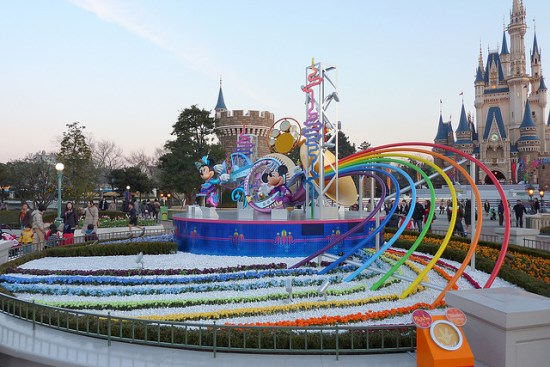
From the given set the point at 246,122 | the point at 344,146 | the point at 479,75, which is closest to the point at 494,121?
the point at 479,75

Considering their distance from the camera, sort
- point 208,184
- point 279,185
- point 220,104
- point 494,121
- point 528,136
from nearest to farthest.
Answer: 1. point 279,185
2. point 208,184
3. point 220,104
4. point 528,136
5. point 494,121

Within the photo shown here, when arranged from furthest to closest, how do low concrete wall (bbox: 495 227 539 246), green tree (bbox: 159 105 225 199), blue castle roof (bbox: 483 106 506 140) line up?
blue castle roof (bbox: 483 106 506 140)
green tree (bbox: 159 105 225 199)
low concrete wall (bbox: 495 227 539 246)

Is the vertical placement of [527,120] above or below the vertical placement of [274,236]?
above

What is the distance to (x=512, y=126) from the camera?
270 feet

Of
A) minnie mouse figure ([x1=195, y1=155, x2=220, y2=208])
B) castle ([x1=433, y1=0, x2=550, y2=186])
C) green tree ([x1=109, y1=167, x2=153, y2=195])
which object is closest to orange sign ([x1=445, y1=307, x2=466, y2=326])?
minnie mouse figure ([x1=195, y1=155, x2=220, y2=208])

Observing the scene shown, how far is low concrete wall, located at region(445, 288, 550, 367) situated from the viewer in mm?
5027

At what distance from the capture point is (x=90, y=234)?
58.4ft

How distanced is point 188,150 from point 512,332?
118 ft

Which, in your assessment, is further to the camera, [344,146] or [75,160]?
[344,146]

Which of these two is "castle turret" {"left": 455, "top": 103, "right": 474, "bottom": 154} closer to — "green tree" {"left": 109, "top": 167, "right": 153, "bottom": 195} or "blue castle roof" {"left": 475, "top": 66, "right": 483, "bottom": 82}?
"blue castle roof" {"left": 475, "top": 66, "right": 483, "bottom": 82}

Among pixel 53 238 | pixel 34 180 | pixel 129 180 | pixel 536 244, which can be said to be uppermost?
pixel 129 180

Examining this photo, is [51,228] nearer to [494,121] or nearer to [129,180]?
[129,180]

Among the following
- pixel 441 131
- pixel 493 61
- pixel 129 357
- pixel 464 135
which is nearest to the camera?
pixel 129 357

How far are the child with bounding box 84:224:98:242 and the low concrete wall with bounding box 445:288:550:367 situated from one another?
617 inches
